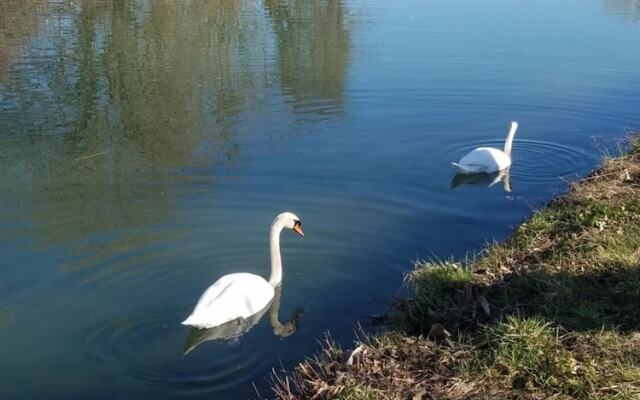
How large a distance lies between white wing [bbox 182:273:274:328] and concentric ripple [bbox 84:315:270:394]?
8.2 inches

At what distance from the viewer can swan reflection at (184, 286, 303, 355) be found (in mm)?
6730

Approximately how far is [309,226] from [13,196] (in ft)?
11.2

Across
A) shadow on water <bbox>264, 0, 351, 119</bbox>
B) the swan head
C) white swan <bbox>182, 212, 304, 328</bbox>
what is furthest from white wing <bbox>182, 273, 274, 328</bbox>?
shadow on water <bbox>264, 0, 351, 119</bbox>

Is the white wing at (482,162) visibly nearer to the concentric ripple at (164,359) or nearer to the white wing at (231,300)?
the white wing at (231,300)

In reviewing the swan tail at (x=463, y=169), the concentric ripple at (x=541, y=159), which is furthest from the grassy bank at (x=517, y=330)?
the concentric ripple at (x=541, y=159)

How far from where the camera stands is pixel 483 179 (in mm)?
10797

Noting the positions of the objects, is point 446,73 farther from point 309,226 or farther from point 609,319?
point 609,319

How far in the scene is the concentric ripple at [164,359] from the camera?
603 centimetres

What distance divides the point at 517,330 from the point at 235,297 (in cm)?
249

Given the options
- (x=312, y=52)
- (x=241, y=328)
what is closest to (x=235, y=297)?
(x=241, y=328)

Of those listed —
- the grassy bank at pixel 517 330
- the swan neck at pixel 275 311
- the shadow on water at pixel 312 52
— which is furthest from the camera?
the shadow on water at pixel 312 52

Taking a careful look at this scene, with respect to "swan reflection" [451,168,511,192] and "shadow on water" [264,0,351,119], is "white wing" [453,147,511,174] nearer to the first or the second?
"swan reflection" [451,168,511,192]

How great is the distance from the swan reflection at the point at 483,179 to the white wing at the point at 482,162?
0.29 ft

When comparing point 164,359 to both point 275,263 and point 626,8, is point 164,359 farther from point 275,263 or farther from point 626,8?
point 626,8
